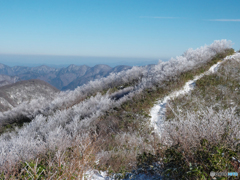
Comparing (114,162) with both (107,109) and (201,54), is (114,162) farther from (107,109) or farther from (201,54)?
(201,54)

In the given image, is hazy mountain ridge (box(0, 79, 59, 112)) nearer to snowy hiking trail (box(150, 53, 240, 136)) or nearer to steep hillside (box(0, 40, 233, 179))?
steep hillside (box(0, 40, 233, 179))

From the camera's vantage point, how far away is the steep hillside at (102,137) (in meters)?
3.23

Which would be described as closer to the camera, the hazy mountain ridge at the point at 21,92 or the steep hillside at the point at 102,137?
the steep hillside at the point at 102,137

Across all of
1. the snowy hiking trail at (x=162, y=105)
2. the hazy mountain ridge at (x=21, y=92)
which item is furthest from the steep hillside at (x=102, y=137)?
the hazy mountain ridge at (x=21, y=92)

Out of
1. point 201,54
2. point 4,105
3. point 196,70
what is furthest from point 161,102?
point 4,105

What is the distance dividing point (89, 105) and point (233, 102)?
9.47 metres

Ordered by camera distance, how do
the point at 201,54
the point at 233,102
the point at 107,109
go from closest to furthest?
1. the point at 233,102
2. the point at 107,109
3. the point at 201,54

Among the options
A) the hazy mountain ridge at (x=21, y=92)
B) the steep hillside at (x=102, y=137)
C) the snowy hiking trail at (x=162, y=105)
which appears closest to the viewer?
the steep hillside at (x=102, y=137)

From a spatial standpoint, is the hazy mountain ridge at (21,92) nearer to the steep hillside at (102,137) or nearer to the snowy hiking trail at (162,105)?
the steep hillside at (102,137)

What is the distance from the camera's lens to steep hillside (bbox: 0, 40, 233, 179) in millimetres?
3233

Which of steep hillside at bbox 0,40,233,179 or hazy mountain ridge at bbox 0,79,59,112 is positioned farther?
hazy mountain ridge at bbox 0,79,59,112

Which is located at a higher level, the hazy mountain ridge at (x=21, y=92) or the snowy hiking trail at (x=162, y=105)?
the snowy hiking trail at (x=162, y=105)

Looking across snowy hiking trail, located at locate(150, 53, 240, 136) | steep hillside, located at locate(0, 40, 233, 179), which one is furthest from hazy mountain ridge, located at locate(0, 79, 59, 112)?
snowy hiking trail, located at locate(150, 53, 240, 136)

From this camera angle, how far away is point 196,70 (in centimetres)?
1277
